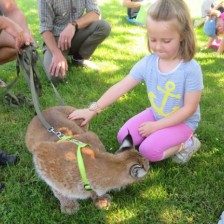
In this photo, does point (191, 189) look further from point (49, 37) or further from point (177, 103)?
point (49, 37)

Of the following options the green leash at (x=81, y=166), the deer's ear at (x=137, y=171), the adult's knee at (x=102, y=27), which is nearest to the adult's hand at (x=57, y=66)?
the adult's knee at (x=102, y=27)

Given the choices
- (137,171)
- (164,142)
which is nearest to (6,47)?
(164,142)

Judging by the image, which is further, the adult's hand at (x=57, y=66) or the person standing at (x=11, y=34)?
the adult's hand at (x=57, y=66)

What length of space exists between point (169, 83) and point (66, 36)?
2.31 meters

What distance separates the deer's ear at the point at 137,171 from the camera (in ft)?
8.04

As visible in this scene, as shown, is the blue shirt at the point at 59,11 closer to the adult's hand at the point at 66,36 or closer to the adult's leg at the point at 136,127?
the adult's hand at the point at 66,36

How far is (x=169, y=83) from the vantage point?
312cm

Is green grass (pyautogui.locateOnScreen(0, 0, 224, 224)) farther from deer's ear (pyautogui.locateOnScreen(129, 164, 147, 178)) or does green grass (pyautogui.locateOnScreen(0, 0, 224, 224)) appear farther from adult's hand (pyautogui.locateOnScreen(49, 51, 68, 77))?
deer's ear (pyautogui.locateOnScreen(129, 164, 147, 178))

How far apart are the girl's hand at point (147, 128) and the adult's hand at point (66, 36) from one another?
216cm

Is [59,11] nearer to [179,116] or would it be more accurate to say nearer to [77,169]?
[179,116]

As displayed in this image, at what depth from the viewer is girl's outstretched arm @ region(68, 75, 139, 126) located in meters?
3.15

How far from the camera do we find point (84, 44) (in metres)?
5.48

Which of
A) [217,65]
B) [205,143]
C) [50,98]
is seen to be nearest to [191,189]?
[205,143]

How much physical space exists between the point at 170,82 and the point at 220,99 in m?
1.67
